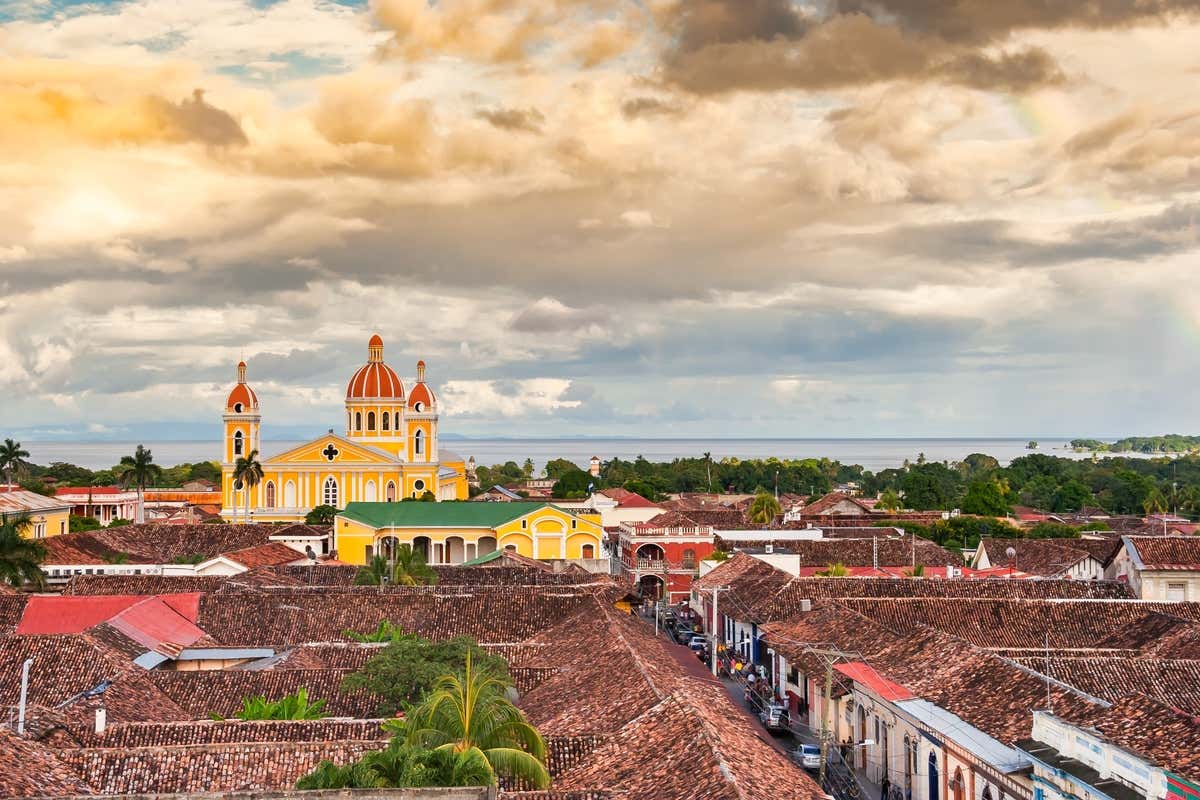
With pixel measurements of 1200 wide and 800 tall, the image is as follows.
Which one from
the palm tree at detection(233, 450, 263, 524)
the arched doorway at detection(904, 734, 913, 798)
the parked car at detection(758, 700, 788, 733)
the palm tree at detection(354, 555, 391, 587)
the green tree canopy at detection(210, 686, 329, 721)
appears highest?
the palm tree at detection(233, 450, 263, 524)

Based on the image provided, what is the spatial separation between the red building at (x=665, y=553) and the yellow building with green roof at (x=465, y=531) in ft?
12.0

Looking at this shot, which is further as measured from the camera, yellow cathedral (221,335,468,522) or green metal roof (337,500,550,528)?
yellow cathedral (221,335,468,522)

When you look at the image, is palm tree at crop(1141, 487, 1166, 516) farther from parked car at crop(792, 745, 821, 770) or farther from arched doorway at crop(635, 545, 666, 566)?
parked car at crop(792, 745, 821, 770)

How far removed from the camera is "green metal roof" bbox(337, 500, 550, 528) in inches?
3054

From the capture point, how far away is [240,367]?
101 meters

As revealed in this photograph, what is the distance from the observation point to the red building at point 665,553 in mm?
67438

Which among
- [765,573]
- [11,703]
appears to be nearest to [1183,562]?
[765,573]

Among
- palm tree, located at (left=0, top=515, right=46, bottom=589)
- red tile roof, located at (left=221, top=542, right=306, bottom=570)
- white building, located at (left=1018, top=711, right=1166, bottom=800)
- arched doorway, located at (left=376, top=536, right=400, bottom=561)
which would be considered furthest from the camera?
arched doorway, located at (left=376, top=536, right=400, bottom=561)

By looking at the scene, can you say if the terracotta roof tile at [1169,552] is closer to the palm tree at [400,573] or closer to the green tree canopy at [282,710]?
the palm tree at [400,573]

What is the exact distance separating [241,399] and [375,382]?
34.6 feet

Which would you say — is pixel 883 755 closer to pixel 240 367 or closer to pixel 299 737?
pixel 299 737

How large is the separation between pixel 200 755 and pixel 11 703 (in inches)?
319

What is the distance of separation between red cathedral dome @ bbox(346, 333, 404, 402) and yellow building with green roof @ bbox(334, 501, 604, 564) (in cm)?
2153

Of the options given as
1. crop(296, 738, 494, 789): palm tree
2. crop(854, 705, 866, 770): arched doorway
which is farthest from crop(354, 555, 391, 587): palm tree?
crop(296, 738, 494, 789): palm tree
